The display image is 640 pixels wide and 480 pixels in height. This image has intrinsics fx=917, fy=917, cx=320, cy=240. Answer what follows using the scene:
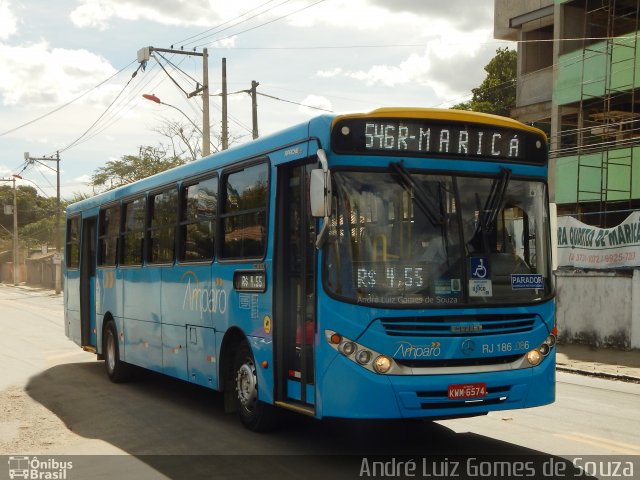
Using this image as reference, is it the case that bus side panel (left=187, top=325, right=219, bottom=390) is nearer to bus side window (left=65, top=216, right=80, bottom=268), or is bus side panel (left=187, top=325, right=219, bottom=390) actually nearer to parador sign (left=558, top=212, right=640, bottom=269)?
bus side window (left=65, top=216, right=80, bottom=268)

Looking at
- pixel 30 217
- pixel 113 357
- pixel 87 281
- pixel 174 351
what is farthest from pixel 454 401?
pixel 30 217

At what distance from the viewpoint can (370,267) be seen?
25.9 feet

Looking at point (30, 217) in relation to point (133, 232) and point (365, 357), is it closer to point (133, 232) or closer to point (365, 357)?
point (133, 232)

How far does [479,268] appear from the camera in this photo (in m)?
8.13

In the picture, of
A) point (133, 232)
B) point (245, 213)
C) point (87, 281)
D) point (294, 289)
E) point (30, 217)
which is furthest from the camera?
point (30, 217)

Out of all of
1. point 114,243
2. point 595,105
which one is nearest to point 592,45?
point 595,105

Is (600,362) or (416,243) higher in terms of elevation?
(416,243)

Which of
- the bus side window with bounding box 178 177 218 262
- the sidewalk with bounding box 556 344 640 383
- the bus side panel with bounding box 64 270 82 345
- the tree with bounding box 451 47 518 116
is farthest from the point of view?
the tree with bounding box 451 47 518 116

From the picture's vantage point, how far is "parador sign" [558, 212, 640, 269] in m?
19.3

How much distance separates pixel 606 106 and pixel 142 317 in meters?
19.4

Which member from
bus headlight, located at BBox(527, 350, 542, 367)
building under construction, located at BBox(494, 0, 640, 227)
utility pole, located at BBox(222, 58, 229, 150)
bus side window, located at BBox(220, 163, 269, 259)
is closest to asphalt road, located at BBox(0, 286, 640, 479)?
bus headlight, located at BBox(527, 350, 542, 367)

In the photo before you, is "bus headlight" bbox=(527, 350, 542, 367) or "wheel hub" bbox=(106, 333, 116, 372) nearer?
"bus headlight" bbox=(527, 350, 542, 367)

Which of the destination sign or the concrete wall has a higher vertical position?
the destination sign

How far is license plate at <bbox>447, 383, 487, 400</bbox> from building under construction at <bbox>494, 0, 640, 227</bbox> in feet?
59.4
